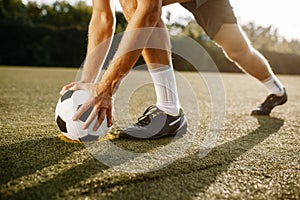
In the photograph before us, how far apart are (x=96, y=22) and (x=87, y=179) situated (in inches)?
41.6

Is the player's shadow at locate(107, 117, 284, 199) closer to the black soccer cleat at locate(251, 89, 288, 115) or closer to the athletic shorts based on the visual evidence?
the athletic shorts

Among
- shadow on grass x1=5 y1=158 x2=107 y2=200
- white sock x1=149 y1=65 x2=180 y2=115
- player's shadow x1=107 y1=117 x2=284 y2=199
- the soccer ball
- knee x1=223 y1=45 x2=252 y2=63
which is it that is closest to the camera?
shadow on grass x1=5 y1=158 x2=107 y2=200

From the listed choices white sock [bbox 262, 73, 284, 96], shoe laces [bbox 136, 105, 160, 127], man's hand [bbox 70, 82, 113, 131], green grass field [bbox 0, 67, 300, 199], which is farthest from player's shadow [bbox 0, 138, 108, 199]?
white sock [bbox 262, 73, 284, 96]

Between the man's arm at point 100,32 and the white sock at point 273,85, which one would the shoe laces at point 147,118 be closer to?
the man's arm at point 100,32

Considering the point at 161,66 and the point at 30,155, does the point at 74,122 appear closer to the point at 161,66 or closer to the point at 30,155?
the point at 30,155

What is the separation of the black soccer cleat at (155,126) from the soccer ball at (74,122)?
20 centimetres

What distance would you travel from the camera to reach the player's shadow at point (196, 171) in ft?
3.84

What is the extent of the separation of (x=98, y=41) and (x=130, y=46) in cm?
53

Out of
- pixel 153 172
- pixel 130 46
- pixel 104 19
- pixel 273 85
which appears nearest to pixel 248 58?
pixel 273 85

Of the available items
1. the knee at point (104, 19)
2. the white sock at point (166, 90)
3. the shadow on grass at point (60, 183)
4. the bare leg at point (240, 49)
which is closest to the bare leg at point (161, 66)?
the white sock at point (166, 90)

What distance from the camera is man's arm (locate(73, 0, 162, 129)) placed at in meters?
1.44

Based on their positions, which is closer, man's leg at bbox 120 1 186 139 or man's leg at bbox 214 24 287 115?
man's leg at bbox 120 1 186 139

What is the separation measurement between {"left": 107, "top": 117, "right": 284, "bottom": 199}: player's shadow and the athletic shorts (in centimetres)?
87

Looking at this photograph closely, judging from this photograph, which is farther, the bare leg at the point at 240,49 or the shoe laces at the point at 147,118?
the bare leg at the point at 240,49
